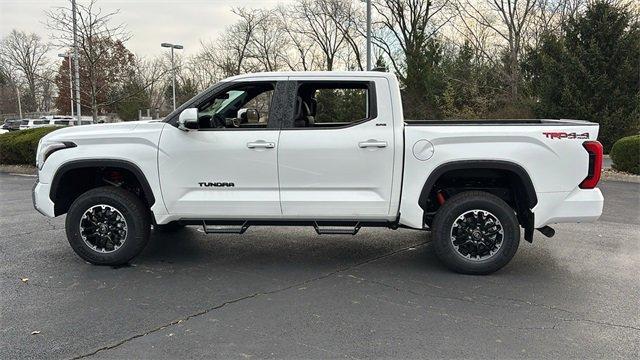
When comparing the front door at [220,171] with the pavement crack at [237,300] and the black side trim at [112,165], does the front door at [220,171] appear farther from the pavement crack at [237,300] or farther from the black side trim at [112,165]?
the pavement crack at [237,300]

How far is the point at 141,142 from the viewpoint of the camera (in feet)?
16.9

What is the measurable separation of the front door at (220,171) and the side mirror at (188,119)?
10 cm

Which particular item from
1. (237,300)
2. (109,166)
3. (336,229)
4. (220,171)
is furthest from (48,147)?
(336,229)

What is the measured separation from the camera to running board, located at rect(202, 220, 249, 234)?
204 inches

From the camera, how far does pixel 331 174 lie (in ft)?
16.3

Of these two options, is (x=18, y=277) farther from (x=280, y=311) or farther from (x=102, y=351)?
(x=280, y=311)

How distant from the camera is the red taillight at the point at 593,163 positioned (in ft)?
15.6

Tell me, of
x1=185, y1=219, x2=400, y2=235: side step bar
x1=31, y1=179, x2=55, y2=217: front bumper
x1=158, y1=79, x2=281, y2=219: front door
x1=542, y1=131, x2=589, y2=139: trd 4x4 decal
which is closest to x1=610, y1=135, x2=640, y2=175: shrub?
x1=542, y1=131, x2=589, y2=139: trd 4x4 decal

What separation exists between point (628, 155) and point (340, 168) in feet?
34.5

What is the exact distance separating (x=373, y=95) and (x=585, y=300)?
2.65 metres

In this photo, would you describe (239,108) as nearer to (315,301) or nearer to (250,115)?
(250,115)

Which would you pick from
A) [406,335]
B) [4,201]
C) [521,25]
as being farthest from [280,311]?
[521,25]

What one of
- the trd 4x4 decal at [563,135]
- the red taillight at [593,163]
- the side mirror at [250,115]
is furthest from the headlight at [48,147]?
the red taillight at [593,163]

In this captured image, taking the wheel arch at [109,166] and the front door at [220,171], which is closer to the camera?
the front door at [220,171]
